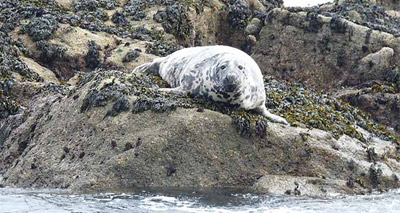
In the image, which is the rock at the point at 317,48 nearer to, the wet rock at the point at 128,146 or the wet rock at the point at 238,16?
the wet rock at the point at 238,16

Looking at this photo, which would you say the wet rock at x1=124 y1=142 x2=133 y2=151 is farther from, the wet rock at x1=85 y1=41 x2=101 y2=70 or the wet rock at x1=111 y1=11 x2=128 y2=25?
the wet rock at x1=111 y1=11 x2=128 y2=25

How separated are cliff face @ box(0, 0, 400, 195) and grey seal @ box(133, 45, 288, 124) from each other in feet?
0.99

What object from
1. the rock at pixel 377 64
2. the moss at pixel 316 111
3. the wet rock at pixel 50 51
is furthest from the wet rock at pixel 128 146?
the rock at pixel 377 64

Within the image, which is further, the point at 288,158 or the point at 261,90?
the point at 261,90

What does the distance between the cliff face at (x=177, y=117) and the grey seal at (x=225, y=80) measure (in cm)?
30

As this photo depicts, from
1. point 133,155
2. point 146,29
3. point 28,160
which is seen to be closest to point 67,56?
point 146,29

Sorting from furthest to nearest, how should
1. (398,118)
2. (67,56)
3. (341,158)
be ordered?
(67,56)
(398,118)
(341,158)

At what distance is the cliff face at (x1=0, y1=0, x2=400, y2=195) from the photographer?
11.6 metres

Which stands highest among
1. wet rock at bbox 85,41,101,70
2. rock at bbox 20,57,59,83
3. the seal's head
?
the seal's head

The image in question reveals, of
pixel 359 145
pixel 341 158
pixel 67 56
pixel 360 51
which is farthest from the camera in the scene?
pixel 360 51

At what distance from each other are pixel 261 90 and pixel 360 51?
35.4ft

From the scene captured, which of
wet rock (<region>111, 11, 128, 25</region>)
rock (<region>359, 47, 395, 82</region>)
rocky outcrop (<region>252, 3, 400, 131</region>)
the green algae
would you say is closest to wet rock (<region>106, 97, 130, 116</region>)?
the green algae

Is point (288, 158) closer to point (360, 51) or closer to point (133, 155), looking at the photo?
point (133, 155)

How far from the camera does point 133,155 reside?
1143 centimetres
